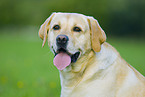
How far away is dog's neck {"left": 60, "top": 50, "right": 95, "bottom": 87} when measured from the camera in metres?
4.02

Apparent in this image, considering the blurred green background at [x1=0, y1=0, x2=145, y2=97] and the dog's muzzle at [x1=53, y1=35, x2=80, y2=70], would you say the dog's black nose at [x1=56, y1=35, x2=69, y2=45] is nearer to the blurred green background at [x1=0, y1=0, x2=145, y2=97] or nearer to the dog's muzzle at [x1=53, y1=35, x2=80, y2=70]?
the dog's muzzle at [x1=53, y1=35, x2=80, y2=70]

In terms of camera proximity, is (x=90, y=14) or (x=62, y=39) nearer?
(x=62, y=39)

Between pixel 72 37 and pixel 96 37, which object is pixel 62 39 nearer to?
pixel 72 37

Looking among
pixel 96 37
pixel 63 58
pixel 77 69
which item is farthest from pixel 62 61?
pixel 96 37

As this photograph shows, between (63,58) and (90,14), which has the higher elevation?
(63,58)

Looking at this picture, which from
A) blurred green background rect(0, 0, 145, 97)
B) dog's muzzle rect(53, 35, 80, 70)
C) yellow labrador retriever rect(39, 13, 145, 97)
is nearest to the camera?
yellow labrador retriever rect(39, 13, 145, 97)

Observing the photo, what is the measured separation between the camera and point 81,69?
4043 millimetres

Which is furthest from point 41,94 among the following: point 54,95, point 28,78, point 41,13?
point 41,13

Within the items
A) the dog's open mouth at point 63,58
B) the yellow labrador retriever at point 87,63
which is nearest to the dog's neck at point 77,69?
the yellow labrador retriever at point 87,63

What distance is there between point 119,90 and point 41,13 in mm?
44809

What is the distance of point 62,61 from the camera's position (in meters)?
3.97

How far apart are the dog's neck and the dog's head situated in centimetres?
8

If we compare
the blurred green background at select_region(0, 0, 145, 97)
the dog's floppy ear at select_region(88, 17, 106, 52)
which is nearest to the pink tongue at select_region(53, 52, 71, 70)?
the dog's floppy ear at select_region(88, 17, 106, 52)

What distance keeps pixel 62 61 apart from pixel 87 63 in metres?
0.42
